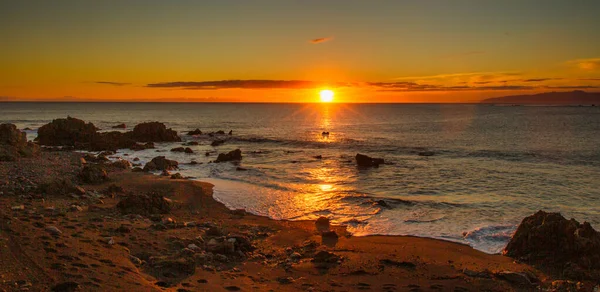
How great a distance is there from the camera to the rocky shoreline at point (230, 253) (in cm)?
823

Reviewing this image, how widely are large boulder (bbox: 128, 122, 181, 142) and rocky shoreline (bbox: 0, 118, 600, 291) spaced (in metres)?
36.3

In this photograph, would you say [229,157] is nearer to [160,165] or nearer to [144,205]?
[160,165]

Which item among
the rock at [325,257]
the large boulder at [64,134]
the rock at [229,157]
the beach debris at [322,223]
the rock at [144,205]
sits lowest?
the beach debris at [322,223]

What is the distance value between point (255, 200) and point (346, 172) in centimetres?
1153

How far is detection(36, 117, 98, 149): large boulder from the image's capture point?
138ft

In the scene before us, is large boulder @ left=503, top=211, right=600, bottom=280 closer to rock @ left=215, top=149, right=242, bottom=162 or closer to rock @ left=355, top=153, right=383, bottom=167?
rock @ left=355, top=153, right=383, bottom=167

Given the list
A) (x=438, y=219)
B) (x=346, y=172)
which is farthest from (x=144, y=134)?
(x=438, y=219)

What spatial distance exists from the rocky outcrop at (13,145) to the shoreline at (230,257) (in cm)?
1357

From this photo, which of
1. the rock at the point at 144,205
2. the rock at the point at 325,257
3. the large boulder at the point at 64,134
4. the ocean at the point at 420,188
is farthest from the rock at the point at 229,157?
the rock at the point at 325,257

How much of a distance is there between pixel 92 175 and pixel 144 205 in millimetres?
7292

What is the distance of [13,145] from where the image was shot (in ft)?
85.4

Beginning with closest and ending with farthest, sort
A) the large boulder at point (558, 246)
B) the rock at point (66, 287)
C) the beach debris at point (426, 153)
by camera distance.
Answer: the rock at point (66, 287)
the large boulder at point (558, 246)
the beach debris at point (426, 153)

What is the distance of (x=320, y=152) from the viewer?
43594 millimetres

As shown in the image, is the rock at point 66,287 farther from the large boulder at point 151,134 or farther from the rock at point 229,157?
the large boulder at point 151,134
